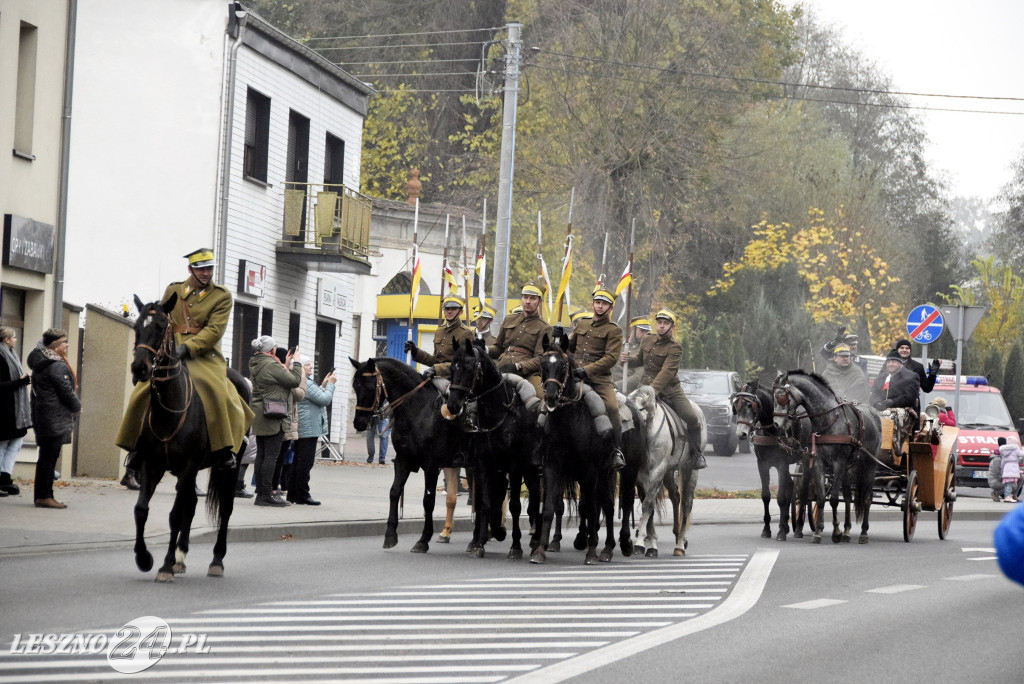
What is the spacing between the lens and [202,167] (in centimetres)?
2688

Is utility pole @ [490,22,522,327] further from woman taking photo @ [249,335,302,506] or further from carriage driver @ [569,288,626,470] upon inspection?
carriage driver @ [569,288,626,470]

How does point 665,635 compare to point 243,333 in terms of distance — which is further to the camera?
point 243,333

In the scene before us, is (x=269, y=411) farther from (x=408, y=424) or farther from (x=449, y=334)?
(x=408, y=424)

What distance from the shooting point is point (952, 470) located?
20.0 m

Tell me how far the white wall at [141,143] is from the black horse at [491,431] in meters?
12.0

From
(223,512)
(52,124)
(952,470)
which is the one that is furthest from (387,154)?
(223,512)

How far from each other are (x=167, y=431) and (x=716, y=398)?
28373 mm

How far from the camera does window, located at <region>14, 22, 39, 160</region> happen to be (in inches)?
795

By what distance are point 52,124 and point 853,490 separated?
40.0 feet

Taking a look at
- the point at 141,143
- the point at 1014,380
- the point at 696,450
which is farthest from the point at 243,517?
the point at 1014,380

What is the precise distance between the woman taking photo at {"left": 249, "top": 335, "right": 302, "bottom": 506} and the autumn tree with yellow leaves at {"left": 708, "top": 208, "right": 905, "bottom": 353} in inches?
1353

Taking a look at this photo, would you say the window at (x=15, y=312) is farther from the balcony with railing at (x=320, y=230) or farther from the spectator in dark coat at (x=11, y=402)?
the balcony with railing at (x=320, y=230)

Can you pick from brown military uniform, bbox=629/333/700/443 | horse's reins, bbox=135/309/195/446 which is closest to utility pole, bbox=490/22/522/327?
brown military uniform, bbox=629/333/700/443

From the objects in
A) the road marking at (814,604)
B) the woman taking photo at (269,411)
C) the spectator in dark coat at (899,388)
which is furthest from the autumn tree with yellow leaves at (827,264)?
the road marking at (814,604)
